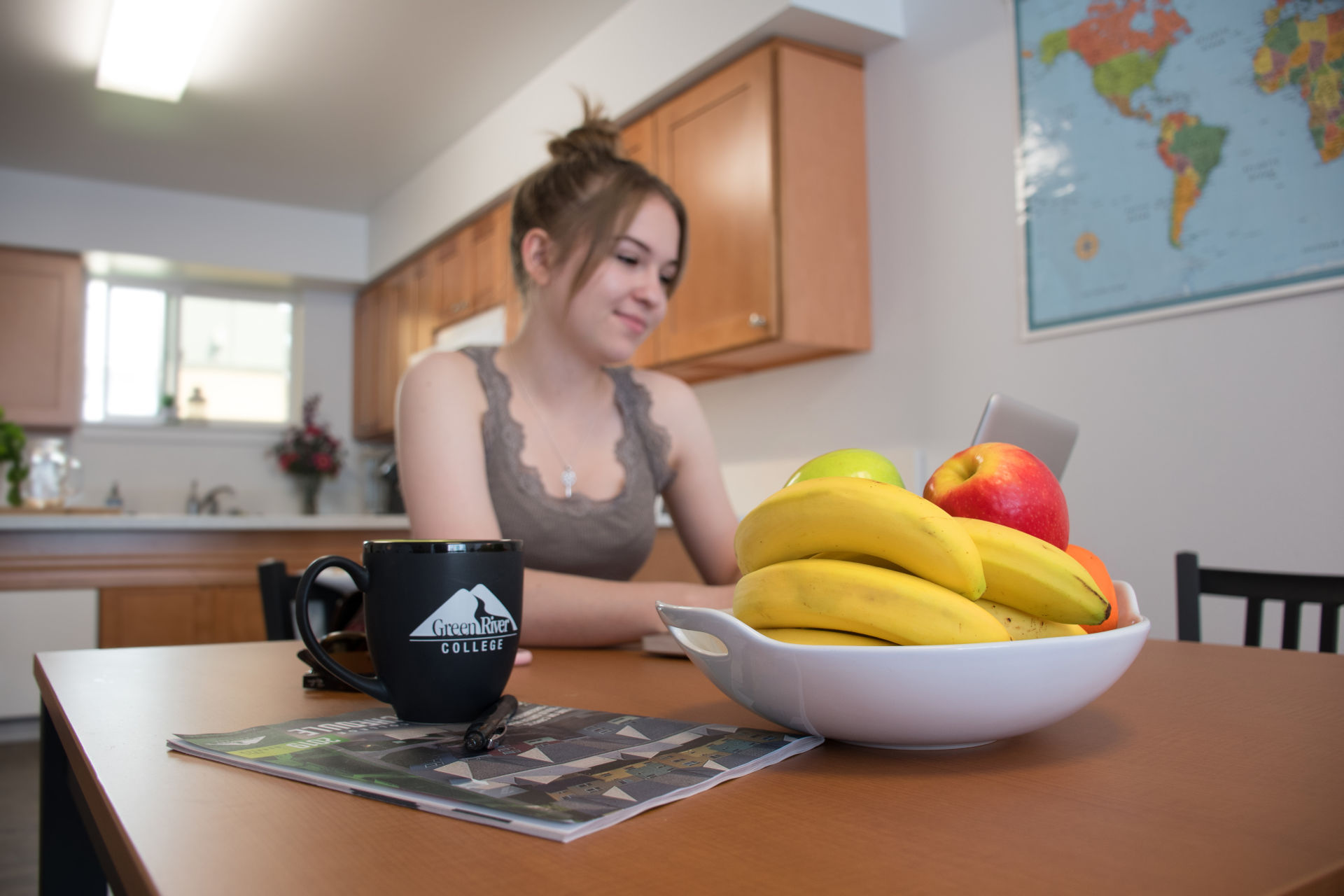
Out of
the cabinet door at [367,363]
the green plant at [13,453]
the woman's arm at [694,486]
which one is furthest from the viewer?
the cabinet door at [367,363]

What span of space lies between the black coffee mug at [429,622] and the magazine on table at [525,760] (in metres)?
0.02

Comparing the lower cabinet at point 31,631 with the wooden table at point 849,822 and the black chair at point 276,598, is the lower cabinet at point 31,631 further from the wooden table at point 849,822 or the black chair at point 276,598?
the wooden table at point 849,822

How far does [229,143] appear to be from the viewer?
4418 millimetres

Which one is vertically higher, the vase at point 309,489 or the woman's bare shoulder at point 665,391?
the woman's bare shoulder at point 665,391

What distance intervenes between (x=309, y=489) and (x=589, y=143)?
4678mm

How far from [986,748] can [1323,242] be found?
171 centimetres

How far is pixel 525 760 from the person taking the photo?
44cm

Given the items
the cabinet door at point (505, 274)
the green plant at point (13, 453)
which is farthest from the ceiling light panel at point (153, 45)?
the green plant at point (13, 453)

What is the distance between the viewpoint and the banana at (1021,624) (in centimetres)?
49

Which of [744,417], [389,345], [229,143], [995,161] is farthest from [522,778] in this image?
[389,345]

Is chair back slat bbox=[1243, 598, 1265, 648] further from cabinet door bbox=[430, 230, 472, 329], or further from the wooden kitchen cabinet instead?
cabinet door bbox=[430, 230, 472, 329]

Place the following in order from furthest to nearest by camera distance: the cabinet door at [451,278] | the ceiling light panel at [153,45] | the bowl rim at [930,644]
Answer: the cabinet door at [451,278] → the ceiling light panel at [153,45] → the bowl rim at [930,644]

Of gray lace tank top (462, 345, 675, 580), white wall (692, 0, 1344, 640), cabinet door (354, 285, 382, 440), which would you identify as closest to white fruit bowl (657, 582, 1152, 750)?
gray lace tank top (462, 345, 675, 580)

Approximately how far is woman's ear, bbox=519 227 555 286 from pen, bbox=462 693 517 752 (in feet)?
3.43
